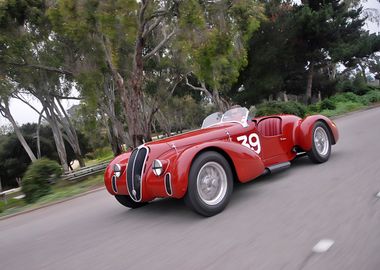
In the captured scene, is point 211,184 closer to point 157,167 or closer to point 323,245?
point 157,167

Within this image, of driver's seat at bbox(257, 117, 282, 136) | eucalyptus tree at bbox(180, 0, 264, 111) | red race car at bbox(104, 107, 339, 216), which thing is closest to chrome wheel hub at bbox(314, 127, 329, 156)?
red race car at bbox(104, 107, 339, 216)

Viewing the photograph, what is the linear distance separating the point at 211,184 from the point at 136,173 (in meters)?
0.99

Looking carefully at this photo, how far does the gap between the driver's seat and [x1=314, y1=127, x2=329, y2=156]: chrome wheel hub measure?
798 millimetres

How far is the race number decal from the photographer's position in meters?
5.83

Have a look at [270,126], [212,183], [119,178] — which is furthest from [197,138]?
[270,126]

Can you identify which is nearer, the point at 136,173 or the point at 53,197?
the point at 136,173

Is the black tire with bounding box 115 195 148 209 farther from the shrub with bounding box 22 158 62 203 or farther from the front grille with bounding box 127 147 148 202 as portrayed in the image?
the shrub with bounding box 22 158 62 203

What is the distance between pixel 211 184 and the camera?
510 centimetres

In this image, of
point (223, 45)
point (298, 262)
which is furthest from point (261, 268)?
point (223, 45)

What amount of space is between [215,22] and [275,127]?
430 inches

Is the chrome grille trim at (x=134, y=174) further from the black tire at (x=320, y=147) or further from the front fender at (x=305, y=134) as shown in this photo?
the black tire at (x=320, y=147)

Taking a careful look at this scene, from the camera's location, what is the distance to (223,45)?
1777 cm

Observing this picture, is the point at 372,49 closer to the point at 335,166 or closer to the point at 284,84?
the point at 284,84

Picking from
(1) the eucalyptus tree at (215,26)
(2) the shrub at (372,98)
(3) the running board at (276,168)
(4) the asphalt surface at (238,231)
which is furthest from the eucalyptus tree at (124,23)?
(2) the shrub at (372,98)
